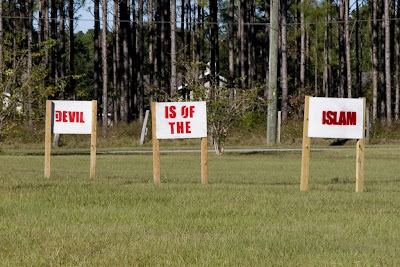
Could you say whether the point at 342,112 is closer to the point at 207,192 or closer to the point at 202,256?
the point at 207,192

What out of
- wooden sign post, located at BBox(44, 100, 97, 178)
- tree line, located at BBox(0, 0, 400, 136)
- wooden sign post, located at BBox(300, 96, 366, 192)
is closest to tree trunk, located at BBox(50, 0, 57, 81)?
tree line, located at BBox(0, 0, 400, 136)

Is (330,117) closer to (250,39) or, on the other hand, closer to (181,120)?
(181,120)

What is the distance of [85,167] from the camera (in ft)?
87.0

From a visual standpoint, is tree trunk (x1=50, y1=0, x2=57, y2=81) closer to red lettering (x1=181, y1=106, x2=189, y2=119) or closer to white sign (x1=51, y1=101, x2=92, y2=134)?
white sign (x1=51, y1=101, x2=92, y2=134)

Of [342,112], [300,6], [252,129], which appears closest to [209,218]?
[342,112]

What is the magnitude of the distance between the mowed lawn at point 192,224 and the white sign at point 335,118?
3.69ft

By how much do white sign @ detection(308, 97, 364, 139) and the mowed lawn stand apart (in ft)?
3.69

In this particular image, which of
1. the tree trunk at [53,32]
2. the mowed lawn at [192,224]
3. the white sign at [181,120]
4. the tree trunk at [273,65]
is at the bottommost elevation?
the mowed lawn at [192,224]

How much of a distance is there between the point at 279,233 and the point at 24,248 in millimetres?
3094

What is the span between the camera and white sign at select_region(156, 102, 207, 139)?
54.5 ft

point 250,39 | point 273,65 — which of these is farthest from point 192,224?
point 250,39

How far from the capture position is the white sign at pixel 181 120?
54.5ft

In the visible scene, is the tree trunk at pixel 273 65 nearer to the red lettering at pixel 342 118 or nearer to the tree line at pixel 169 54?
the tree line at pixel 169 54

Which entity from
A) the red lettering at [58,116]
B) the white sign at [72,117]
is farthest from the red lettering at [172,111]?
the red lettering at [58,116]
